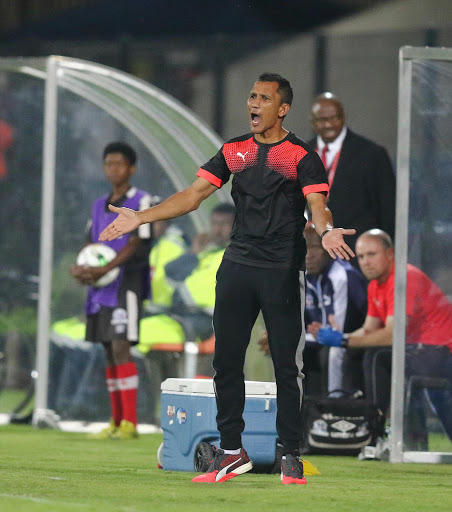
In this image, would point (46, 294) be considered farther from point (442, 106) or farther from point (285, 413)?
point (285, 413)

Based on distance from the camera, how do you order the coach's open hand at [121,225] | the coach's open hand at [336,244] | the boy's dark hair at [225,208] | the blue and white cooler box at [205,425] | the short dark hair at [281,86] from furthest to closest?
the boy's dark hair at [225,208] → the blue and white cooler box at [205,425] → the short dark hair at [281,86] → the coach's open hand at [121,225] → the coach's open hand at [336,244]

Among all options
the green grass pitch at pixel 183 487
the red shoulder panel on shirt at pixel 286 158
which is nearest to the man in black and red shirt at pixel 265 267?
the red shoulder panel on shirt at pixel 286 158

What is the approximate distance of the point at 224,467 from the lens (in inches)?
256

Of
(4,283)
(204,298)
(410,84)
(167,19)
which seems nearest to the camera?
(410,84)

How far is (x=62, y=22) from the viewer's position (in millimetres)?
15336

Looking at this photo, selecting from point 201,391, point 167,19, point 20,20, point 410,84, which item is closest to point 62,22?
point 167,19

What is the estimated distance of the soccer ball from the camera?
32.7ft

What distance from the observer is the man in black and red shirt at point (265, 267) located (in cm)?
643

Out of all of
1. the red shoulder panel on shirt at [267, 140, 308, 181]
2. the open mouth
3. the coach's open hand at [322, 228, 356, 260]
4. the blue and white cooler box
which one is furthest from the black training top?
the blue and white cooler box

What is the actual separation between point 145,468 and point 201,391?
506 mm

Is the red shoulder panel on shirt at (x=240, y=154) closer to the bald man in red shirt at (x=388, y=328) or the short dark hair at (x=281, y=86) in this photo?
the short dark hair at (x=281, y=86)

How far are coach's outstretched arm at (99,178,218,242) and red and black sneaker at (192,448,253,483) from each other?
1082 mm

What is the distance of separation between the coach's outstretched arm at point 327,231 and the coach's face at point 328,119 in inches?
130

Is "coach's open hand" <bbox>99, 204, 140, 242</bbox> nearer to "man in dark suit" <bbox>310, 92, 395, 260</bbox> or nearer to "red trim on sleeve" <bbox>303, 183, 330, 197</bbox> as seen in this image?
"red trim on sleeve" <bbox>303, 183, 330, 197</bbox>
